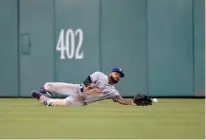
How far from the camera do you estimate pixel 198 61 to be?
11.7 m

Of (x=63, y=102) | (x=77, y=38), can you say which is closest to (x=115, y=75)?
(x=63, y=102)

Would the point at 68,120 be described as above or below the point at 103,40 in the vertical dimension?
below

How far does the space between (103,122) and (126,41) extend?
514cm

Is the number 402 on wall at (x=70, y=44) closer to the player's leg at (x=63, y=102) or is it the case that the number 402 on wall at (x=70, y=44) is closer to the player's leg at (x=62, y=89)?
the player's leg at (x=62, y=89)

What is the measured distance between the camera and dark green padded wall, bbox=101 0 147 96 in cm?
1167

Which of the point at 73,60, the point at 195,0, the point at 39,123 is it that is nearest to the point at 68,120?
A: the point at 39,123

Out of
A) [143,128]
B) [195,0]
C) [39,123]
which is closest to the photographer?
[143,128]

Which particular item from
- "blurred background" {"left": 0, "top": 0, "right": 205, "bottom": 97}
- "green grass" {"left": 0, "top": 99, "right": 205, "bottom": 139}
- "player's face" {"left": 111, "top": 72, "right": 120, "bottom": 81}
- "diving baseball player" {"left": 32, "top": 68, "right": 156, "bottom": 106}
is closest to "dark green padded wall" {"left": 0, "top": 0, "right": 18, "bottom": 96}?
"blurred background" {"left": 0, "top": 0, "right": 205, "bottom": 97}

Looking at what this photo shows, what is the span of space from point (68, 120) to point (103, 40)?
4.99m

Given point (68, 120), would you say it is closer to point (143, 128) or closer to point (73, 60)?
point (143, 128)

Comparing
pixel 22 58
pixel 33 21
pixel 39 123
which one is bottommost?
pixel 39 123

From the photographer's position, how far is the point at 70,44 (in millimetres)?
11812

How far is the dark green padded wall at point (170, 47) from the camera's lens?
38.2ft

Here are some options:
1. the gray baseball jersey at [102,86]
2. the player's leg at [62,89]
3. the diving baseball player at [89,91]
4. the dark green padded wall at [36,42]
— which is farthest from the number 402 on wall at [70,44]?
the gray baseball jersey at [102,86]
